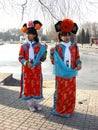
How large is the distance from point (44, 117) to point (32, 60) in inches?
42.2

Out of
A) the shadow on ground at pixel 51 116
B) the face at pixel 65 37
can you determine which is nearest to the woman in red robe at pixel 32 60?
the shadow on ground at pixel 51 116

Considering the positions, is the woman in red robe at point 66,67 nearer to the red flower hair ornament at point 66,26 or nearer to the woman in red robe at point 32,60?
the red flower hair ornament at point 66,26

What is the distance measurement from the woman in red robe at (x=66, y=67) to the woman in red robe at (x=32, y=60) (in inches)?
13.1

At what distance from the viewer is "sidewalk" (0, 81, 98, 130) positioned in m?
5.01

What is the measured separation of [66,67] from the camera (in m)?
5.38

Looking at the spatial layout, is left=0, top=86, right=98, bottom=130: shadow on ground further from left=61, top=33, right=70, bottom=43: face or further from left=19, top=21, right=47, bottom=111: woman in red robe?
left=61, top=33, right=70, bottom=43: face

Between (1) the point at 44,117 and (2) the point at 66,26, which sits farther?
(1) the point at 44,117

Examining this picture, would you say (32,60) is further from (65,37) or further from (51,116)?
(51,116)

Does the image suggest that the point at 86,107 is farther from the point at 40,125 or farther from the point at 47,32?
the point at 47,32

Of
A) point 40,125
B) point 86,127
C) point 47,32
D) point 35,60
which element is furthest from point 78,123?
point 47,32

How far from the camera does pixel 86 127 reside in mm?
5086

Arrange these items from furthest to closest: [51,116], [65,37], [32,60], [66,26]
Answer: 1. [32,60]
2. [51,116]
3. [65,37]
4. [66,26]

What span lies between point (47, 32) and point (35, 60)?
3378 mm

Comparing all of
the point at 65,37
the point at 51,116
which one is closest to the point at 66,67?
the point at 65,37
